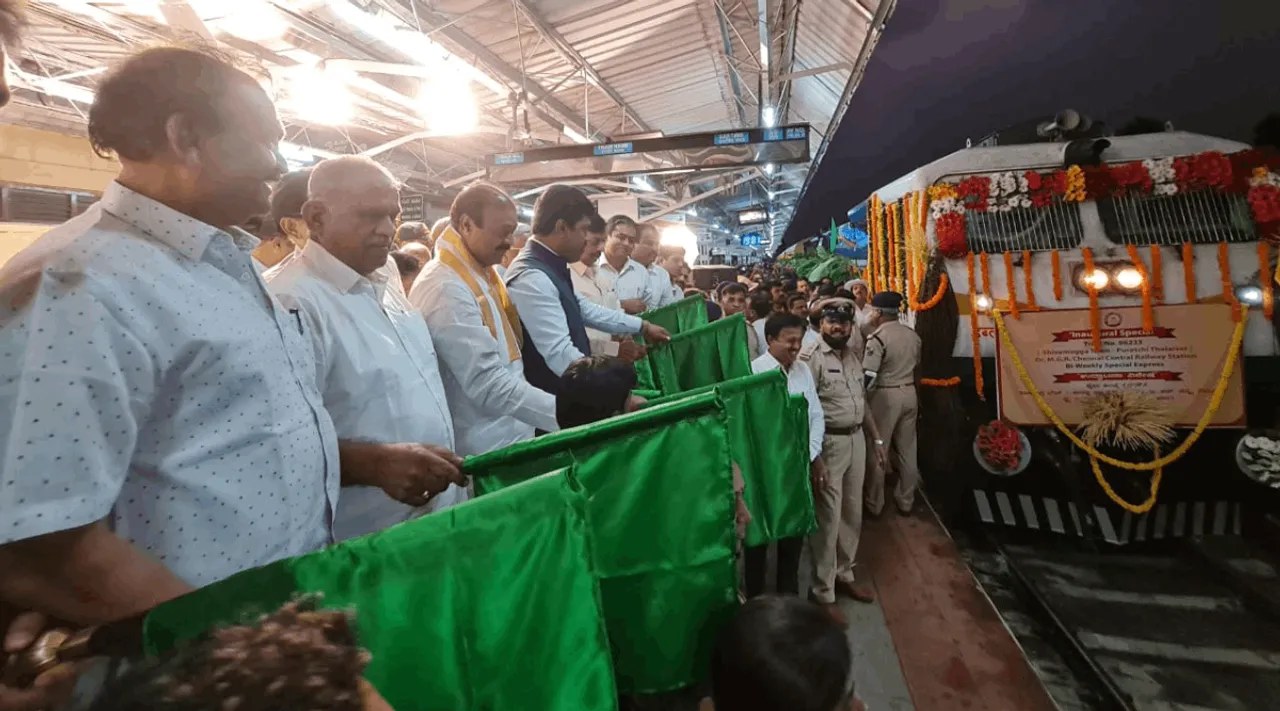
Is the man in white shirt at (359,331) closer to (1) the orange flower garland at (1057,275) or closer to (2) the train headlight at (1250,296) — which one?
(1) the orange flower garland at (1057,275)

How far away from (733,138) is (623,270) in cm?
412

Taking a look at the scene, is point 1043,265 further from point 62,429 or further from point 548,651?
point 62,429

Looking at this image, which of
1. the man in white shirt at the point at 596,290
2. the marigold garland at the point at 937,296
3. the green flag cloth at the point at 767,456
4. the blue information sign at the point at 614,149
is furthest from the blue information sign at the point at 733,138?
the green flag cloth at the point at 767,456

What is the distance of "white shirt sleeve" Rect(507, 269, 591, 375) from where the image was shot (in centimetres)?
275

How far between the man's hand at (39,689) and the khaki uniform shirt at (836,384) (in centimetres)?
347

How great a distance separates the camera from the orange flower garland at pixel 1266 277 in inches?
153

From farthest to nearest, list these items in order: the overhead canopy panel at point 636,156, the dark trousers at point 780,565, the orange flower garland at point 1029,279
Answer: the overhead canopy panel at point 636,156
the orange flower garland at point 1029,279
the dark trousers at point 780,565

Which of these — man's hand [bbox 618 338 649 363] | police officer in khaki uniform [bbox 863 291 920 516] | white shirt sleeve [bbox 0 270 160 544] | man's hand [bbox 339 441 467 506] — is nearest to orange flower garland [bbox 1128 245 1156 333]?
police officer in khaki uniform [bbox 863 291 920 516]

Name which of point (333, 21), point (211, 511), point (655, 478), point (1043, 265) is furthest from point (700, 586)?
point (333, 21)

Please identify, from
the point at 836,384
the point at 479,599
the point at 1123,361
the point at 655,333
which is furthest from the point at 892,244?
the point at 479,599

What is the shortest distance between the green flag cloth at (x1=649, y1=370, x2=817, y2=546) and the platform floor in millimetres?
1318

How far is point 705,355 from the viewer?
361cm

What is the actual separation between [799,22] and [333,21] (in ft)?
17.8

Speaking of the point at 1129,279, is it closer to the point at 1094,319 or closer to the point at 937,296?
the point at 1094,319
